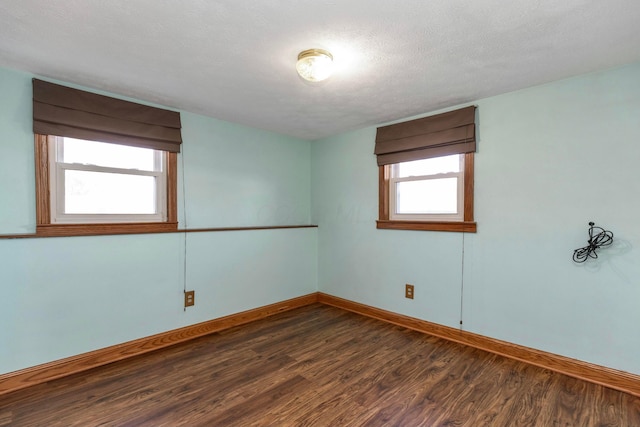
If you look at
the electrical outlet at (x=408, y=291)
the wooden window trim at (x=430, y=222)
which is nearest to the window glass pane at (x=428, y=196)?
the wooden window trim at (x=430, y=222)

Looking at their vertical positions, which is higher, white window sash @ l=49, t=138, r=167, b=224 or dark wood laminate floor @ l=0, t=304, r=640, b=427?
white window sash @ l=49, t=138, r=167, b=224

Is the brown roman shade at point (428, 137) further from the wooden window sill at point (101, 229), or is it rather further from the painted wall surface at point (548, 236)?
the wooden window sill at point (101, 229)

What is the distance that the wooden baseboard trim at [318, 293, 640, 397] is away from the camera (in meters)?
2.00

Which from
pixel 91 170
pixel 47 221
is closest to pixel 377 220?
pixel 91 170

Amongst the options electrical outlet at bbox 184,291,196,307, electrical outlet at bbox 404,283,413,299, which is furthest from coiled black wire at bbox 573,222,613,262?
electrical outlet at bbox 184,291,196,307

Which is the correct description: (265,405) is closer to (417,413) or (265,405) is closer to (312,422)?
(312,422)

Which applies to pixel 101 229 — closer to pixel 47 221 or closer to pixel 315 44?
pixel 47 221

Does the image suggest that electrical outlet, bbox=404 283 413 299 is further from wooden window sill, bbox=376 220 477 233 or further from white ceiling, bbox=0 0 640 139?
white ceiling, bbox=0 0 640 139

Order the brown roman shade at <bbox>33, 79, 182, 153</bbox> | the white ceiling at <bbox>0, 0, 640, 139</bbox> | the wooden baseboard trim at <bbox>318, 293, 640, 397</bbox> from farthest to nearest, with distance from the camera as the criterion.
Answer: the brown roman shade at <bbox>33, 79, 182, 153</bbox>
the wooden baseboard trim at <bbox>318, 293, 640, 397</bbox>
the white ceiling at <bbox>0, 0, 640, 139</bbox>

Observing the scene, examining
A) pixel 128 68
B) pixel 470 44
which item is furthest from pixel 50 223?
pixel 470 44

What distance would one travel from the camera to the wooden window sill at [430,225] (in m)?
2.68

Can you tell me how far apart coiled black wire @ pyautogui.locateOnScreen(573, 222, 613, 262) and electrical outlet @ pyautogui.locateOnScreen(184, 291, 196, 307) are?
317 centimetres

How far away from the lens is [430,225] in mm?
2908

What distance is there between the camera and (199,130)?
117 inches
